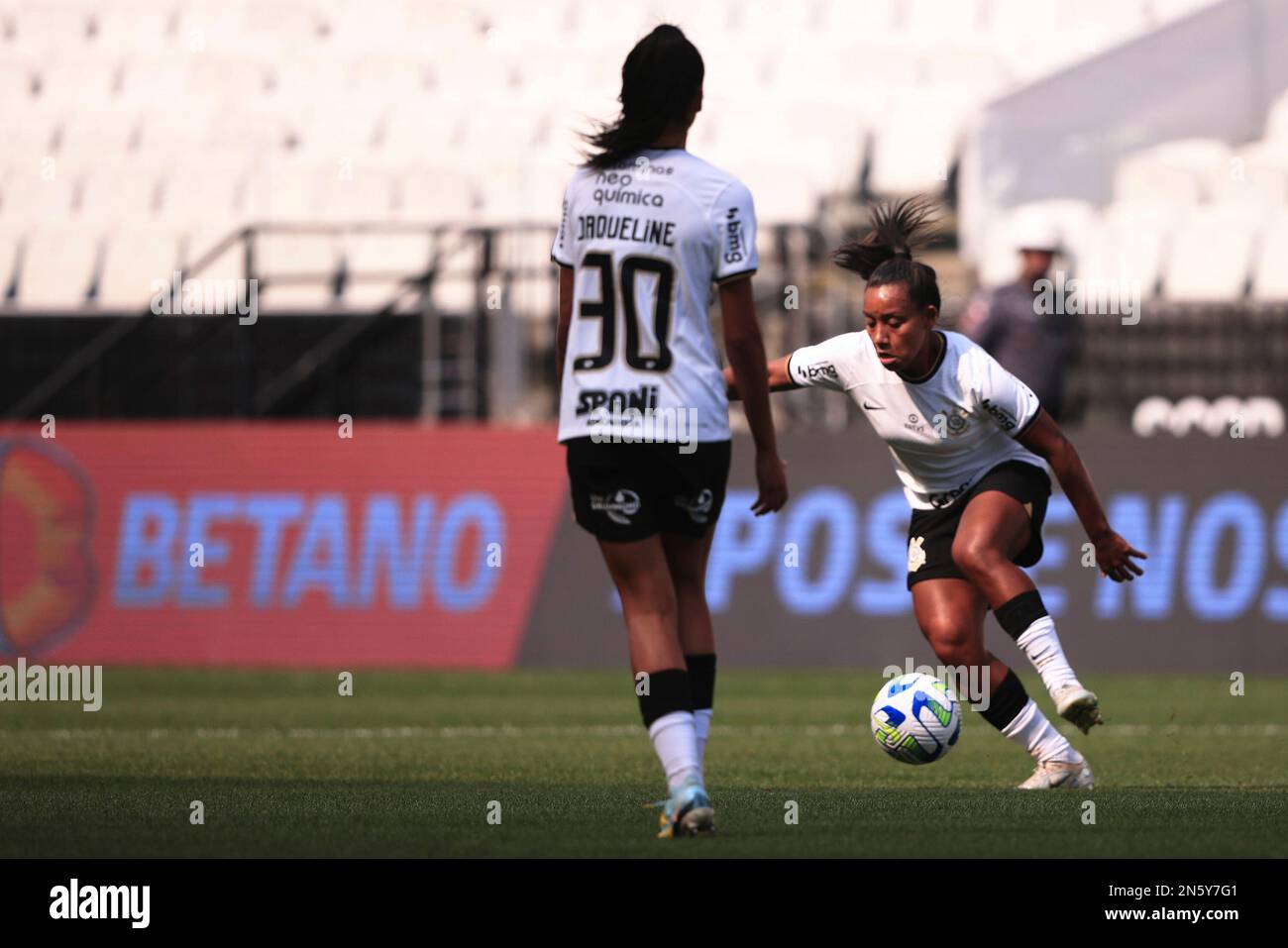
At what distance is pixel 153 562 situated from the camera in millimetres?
14984

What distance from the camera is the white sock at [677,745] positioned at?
19.2ft

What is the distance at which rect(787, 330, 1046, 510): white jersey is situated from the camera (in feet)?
24.7

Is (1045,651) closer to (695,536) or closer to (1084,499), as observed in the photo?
(1084,499)

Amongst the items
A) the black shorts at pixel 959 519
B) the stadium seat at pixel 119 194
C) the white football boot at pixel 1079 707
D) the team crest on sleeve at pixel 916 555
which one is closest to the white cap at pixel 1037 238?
the black shorts at pixel 959 519

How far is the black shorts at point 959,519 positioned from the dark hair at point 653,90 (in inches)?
96.1

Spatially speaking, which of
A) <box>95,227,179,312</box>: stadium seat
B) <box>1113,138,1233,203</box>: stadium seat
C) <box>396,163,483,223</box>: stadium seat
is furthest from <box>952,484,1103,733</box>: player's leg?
<box>95,227,179,312</box>: stadium seat

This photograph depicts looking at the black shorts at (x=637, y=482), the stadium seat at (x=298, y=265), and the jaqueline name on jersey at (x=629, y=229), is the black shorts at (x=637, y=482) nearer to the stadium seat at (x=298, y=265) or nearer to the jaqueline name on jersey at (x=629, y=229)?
the jaqueline name on jersey at (x=629, y=229)

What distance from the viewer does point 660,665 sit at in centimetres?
598

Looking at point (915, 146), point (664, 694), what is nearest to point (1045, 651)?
point (664, 694)

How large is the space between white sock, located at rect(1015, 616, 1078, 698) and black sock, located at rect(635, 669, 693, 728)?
79.7 inches

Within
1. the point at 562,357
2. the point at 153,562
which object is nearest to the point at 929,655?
the point at 153,562

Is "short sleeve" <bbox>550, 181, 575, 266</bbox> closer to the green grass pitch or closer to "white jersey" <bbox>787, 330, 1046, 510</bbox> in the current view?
the green grass pitch

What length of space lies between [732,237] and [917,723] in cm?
227
